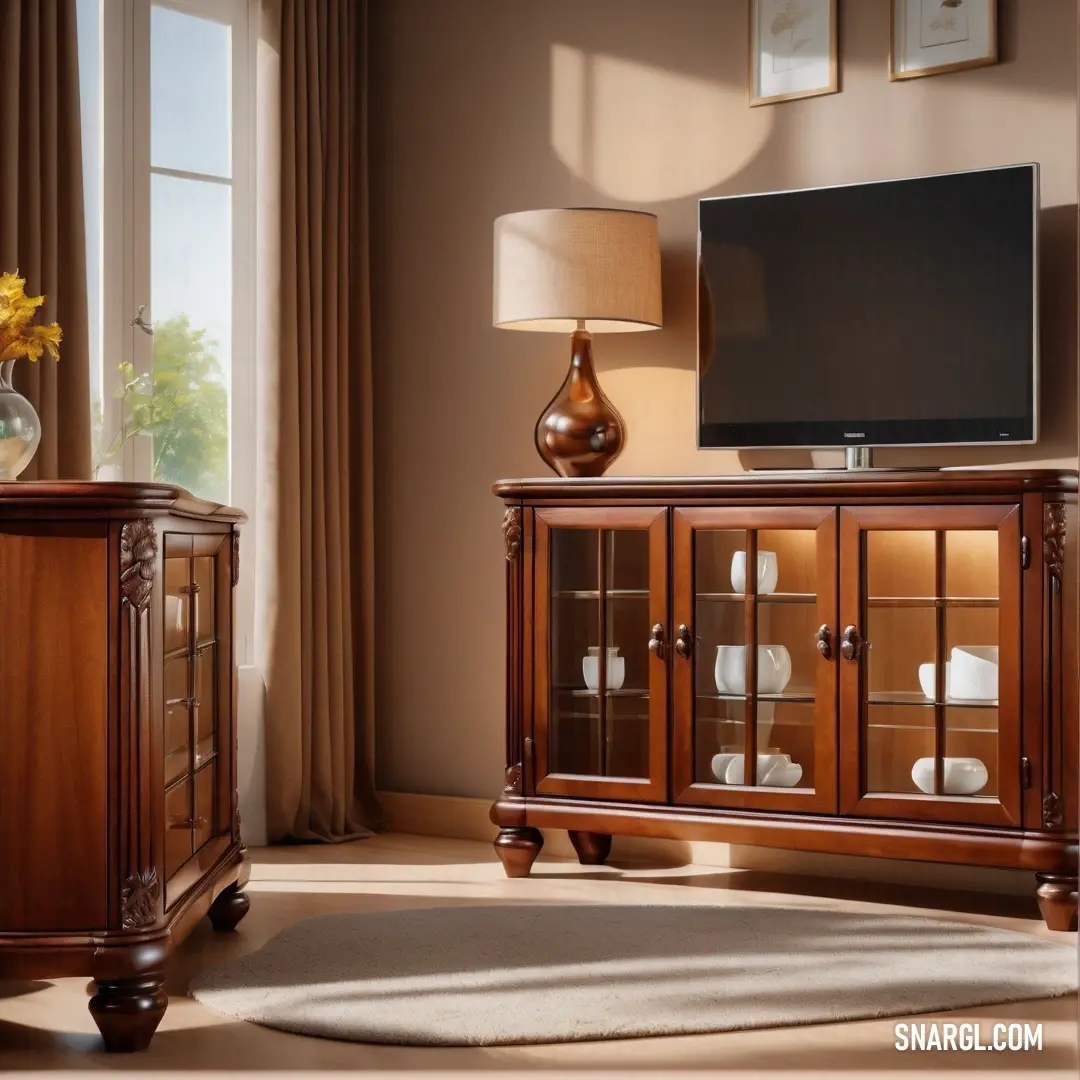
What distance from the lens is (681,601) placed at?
11.3 ft

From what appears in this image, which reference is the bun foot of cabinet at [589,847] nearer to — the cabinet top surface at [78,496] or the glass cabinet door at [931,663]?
the glass cabinet door at [931,663]

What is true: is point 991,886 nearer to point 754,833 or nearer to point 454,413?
point 754,833

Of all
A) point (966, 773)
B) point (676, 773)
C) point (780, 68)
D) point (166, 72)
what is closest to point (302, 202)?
point (166, 72)

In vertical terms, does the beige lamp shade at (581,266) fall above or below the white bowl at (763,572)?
above

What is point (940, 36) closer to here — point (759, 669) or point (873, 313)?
point (873, 313)

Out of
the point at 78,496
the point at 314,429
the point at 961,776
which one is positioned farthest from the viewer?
the point at 314,429

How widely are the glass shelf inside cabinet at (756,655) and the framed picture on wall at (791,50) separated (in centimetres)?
120

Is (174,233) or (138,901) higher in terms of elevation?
(174,233)

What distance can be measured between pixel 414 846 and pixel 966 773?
5.21 ft

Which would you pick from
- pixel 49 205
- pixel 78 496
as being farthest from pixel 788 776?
pixel 49 205

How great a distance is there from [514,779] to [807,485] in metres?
1.05

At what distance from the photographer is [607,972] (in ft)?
8.96

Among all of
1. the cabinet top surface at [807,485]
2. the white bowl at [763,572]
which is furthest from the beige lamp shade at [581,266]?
the white bowl at [763,572]

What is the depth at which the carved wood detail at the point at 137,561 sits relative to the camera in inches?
93.6
